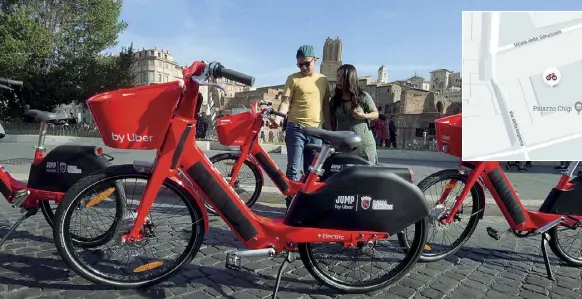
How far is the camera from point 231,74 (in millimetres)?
2131

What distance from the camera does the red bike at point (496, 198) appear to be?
2848 millimetres

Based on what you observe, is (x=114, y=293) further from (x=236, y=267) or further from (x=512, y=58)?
(x=512, y=58)

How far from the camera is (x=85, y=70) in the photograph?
79.5 ft

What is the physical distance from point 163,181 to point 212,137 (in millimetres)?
15606

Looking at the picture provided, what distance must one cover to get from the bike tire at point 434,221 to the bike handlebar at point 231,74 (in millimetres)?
1625

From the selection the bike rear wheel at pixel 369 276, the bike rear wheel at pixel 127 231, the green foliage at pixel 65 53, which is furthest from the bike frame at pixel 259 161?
the green foliage at pixel 65 53

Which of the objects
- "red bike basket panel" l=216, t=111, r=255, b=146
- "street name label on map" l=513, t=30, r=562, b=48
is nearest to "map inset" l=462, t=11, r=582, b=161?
"street name label on map" l=513, t=30, r=562, b=48

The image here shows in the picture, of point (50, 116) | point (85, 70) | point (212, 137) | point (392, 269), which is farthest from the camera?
point (85, 70)

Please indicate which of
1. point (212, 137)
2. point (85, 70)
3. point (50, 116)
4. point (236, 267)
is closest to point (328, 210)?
point (236, 267)

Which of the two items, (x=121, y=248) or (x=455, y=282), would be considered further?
(x=455, y=282)

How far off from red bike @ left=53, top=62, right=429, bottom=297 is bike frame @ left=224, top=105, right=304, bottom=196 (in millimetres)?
1658

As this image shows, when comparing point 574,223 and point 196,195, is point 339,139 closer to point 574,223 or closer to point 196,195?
point 196,195

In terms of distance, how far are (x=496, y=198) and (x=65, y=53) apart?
89.8ft

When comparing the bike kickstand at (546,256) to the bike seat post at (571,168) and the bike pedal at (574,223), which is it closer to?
the bike pedal at (574,223)
